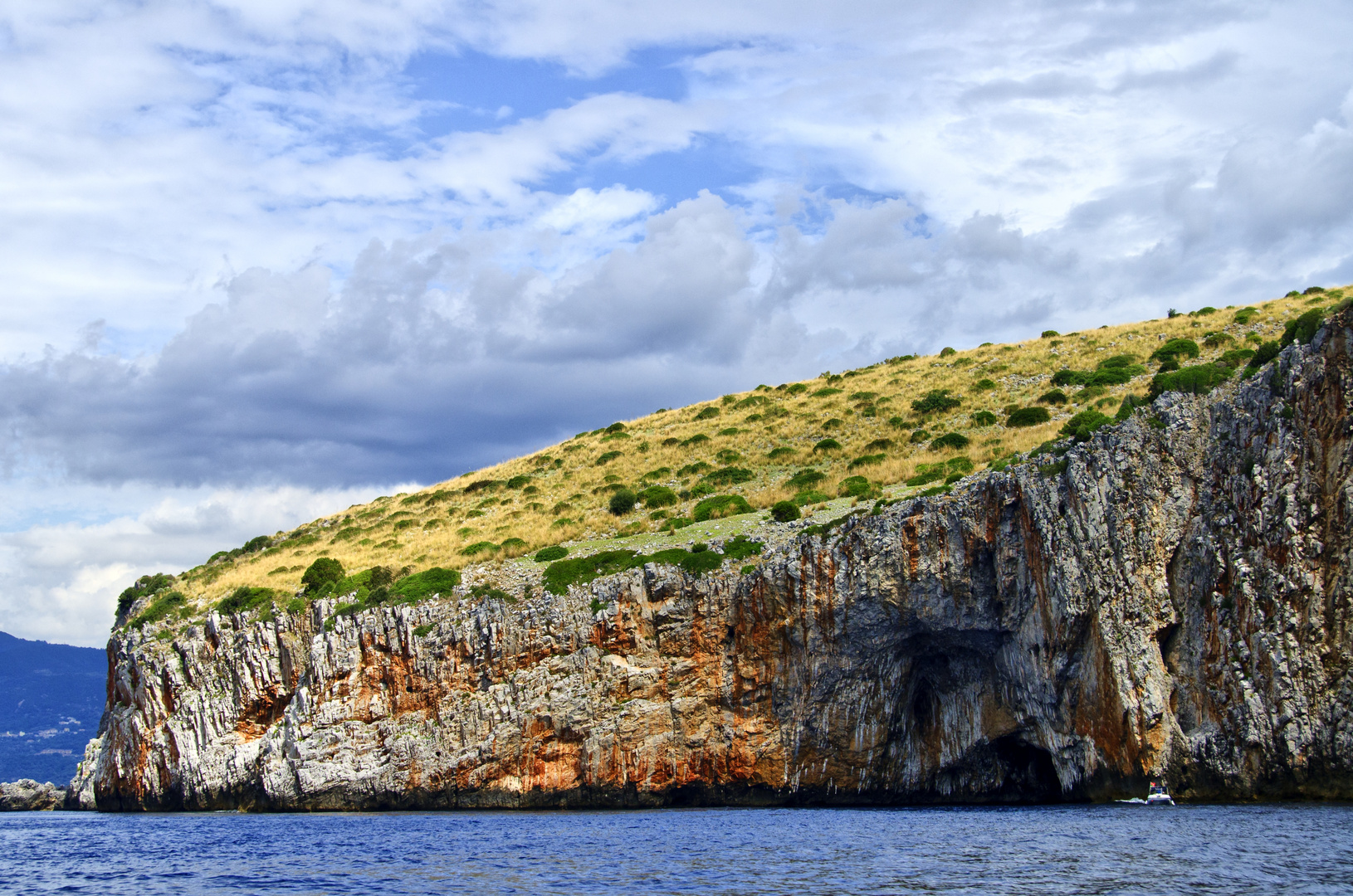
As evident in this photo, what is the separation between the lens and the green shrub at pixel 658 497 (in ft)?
230

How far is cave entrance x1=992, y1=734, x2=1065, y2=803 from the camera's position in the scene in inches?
1832

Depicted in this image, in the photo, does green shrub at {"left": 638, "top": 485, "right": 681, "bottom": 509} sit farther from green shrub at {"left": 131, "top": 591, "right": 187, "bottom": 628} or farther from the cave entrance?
green shrub at {"left": 131, "top": 591, "right": 187, "bottom": 628}

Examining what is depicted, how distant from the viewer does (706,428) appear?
302ft

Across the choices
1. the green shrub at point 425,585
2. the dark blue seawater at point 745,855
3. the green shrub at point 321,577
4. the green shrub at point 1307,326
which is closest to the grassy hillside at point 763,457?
the green shrub at point 321,577

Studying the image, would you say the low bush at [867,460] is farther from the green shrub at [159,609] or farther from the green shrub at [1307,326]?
the green shrub at [159,609]

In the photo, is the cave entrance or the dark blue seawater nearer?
the dark blue seawater

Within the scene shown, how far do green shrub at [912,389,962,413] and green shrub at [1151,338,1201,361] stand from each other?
594 inches

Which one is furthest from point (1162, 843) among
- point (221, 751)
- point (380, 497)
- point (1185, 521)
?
point (380, 497)

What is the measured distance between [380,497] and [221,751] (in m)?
48.2

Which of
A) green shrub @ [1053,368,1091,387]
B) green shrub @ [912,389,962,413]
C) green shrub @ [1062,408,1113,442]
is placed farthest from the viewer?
green shrub @ [912,389,962,413]

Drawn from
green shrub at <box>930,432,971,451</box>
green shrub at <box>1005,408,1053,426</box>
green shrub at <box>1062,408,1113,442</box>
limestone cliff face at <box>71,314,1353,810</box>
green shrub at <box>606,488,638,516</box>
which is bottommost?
limestone cliff face at <box>71,314,1353,810</box>

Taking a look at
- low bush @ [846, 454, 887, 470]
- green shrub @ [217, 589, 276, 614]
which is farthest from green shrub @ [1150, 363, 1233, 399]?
green shrub @ [217, 589, 276, 614]

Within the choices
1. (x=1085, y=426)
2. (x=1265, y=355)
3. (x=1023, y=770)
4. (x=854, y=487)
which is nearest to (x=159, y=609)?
(x=854, y=487)

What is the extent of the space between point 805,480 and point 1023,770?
86.3ft
